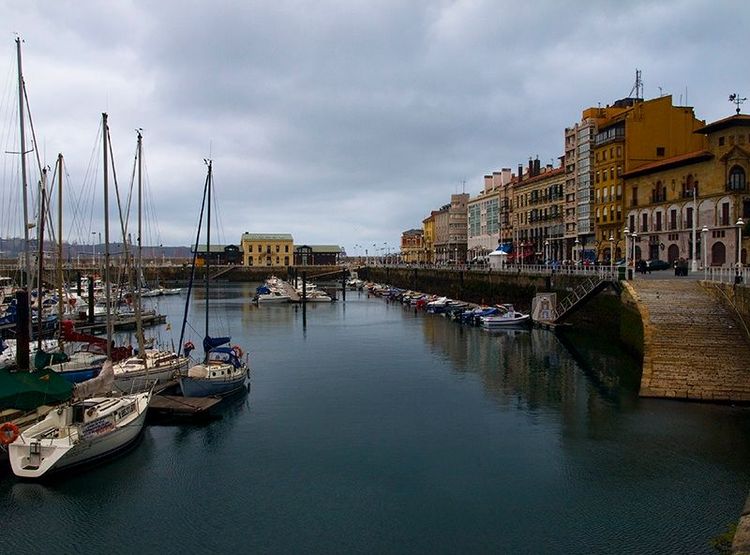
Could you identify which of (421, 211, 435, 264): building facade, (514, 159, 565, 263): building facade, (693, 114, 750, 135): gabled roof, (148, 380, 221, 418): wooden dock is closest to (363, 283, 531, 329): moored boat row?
(514, 159, 565, 263): building facade

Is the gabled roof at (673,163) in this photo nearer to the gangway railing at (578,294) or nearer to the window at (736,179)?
the window at (736,179)

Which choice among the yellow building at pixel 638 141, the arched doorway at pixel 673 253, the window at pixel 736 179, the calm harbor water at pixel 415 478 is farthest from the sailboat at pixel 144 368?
the yellow building at pixel 638 141

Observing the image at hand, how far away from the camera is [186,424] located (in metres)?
32.3

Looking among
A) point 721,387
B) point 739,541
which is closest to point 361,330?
point 721,387

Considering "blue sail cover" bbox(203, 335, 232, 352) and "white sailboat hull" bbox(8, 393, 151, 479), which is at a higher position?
"blue sail cover" bbox(203, 335, 232, 352)

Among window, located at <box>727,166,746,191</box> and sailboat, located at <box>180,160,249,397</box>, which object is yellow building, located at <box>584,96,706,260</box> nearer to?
window, located at <box>727,166,746,191</box>

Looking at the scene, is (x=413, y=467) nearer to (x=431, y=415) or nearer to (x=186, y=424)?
(x=431, y=415)

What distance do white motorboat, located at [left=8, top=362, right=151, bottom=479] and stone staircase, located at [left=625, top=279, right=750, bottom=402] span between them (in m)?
26.1

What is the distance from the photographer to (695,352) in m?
34.1

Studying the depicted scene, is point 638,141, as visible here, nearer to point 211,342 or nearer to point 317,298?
point 317,298

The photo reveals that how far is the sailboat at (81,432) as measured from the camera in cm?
2414

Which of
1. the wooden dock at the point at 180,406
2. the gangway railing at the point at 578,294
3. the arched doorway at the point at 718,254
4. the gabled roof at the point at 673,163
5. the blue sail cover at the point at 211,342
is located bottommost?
the wooden dock at the point at 180,406

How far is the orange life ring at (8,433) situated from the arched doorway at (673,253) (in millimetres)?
69604

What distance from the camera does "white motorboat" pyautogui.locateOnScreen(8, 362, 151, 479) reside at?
24125 millimetres
